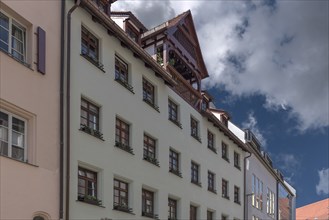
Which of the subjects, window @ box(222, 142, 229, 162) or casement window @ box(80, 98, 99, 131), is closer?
casement window @ box(80, 98, 99, 131)

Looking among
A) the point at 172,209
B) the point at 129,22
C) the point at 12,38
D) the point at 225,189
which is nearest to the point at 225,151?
the point at 225,189

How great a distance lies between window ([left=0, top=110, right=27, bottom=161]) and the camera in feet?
47.6

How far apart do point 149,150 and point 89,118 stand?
5.38 meters

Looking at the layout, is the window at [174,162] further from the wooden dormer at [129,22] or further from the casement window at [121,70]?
the wooden dormer at [129,22]

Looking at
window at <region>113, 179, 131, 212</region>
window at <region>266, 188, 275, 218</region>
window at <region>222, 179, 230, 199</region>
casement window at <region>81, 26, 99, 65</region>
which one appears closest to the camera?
casement window at <region>81, 26, 99, 65</region>

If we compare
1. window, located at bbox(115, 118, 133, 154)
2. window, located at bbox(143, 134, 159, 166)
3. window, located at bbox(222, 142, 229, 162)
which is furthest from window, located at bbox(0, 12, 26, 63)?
window, located at bbox(222, 142, 229, 162)

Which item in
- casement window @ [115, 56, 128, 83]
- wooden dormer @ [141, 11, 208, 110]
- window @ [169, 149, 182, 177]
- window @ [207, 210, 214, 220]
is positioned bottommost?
window @ [207, 210, 214, 220]

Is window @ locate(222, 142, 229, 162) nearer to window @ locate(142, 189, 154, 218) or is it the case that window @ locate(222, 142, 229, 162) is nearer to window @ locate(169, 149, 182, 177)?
window @ locate(169, 149, 182, 177)

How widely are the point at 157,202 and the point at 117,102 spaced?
18.4 ft

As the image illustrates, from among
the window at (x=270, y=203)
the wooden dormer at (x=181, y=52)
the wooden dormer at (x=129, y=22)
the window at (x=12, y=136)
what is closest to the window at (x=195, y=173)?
the wooden dormer at (x=181, y=52)

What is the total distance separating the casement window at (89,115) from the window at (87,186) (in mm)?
1689

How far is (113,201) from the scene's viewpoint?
20188 millimetres

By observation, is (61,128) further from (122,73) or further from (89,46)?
(122,73)

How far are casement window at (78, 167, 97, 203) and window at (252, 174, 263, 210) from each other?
24.7 metres
